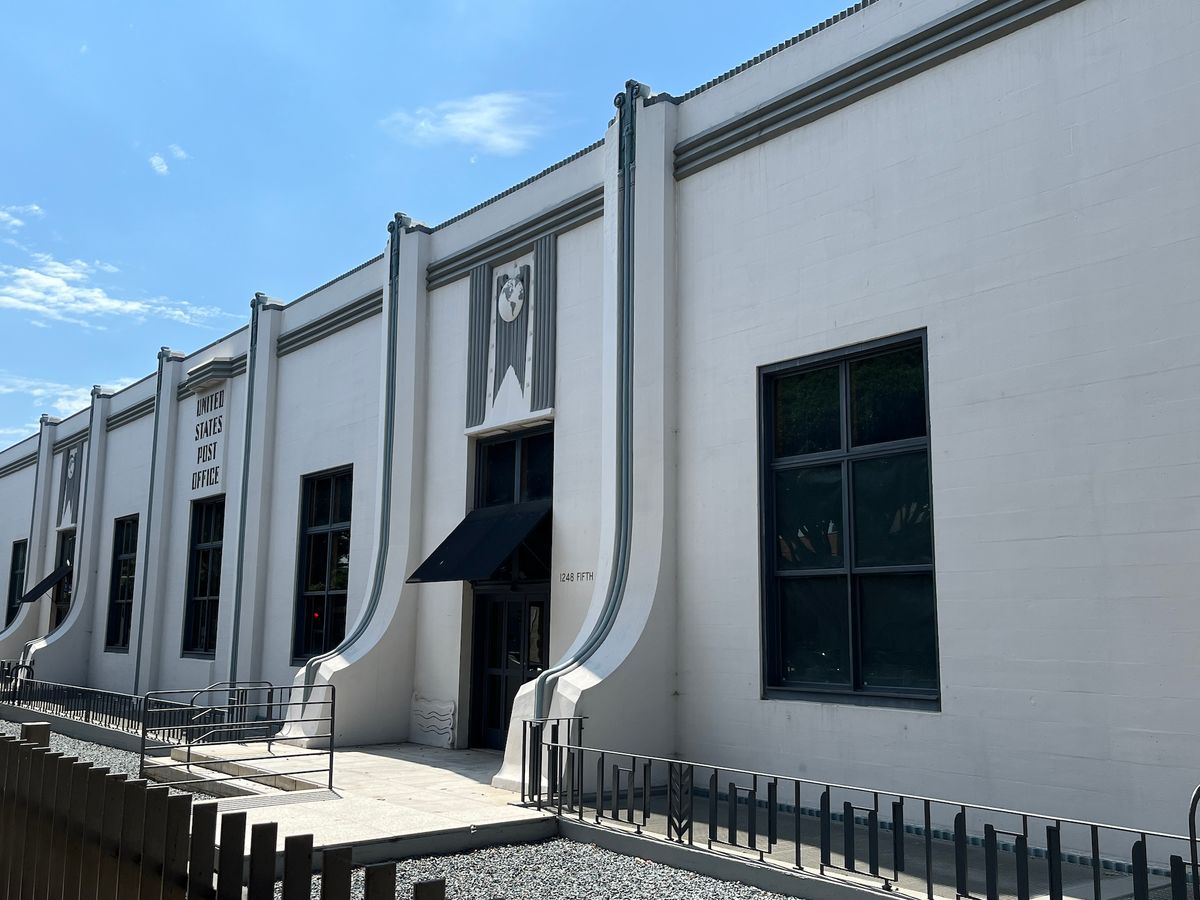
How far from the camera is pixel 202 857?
3.92m

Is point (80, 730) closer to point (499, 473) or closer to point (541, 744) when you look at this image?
point (499, 473)

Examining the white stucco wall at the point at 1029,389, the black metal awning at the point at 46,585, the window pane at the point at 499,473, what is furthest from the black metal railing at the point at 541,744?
the black metal awning at the point at 46,585

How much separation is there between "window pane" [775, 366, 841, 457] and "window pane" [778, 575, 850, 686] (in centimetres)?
147

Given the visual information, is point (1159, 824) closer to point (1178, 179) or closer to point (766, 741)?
point (766, 741)

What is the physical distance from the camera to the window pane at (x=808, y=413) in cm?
1158

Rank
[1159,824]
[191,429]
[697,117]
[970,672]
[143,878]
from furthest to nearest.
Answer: [191,429], [697,117], [970,672], [1159,824], [143,878]

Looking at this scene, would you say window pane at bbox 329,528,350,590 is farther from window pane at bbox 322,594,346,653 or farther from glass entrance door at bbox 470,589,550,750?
glass entrance door at bbox 470,589,550,750

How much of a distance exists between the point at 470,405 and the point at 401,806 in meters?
7.35

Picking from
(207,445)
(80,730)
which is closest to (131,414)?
(207,445)

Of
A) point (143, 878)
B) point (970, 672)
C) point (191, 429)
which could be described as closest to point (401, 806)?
point (970, 672)

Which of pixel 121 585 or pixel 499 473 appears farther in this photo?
pixel 121 585

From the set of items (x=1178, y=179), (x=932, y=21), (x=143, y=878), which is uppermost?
(x=932, y=21)

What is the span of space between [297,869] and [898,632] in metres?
8.16

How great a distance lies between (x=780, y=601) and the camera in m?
11.9
